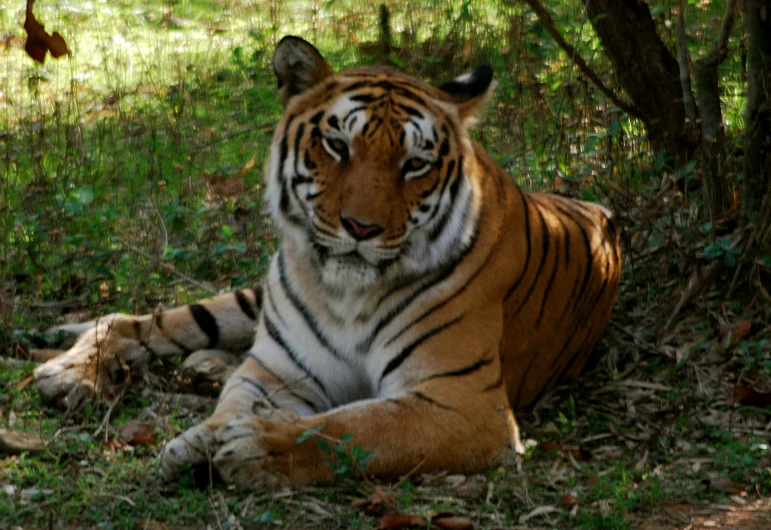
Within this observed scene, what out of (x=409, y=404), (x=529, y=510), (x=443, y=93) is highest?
(x=443, y=93)

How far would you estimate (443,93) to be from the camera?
4348 millimetres

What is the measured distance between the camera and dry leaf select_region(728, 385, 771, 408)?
4.30 metres

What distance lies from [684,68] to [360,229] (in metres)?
2.32

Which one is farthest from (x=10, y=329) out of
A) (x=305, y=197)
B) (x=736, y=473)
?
(x=736, y=473)

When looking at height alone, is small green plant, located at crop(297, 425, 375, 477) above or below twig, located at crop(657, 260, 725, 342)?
below

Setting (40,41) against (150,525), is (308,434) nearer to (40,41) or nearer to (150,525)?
(150,525)

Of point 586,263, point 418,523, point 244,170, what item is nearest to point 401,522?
point 418,523

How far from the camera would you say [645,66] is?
5848 millimetres

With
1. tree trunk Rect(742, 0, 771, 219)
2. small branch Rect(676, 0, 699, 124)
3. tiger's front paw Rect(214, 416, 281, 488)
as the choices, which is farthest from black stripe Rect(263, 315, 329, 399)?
small branch Rect(676, 0, 699, 124)

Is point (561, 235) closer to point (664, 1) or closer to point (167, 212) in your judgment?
point (167, 212)

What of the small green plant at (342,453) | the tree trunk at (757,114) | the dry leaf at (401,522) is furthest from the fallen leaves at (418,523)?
the tree trunk at (757,114)

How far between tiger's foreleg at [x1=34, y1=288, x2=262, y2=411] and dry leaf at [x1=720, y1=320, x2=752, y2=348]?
2111mm

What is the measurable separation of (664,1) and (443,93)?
328 cm

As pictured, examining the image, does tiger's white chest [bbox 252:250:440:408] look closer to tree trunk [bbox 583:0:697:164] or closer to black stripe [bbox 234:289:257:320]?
black stripe [bbox 234:289:257:320]
